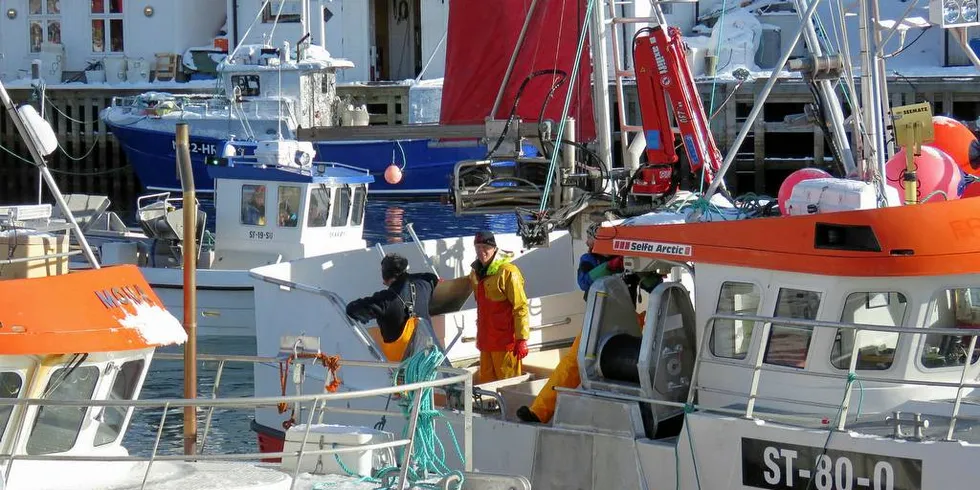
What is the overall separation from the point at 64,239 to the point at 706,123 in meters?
5.10

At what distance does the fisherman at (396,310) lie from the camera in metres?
10.4

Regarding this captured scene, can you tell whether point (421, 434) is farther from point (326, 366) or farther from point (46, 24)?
point (46, 24)

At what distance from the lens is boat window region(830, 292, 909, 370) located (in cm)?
823

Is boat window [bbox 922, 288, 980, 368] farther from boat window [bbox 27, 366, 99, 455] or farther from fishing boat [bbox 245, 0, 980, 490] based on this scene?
boat window [bbox 27, 366, 99, 455]

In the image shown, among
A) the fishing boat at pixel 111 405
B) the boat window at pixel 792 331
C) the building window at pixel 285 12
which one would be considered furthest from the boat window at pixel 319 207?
the building window at pixel 285 12

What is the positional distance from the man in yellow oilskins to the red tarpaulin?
242 cm

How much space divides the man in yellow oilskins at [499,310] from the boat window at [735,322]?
1911 mm

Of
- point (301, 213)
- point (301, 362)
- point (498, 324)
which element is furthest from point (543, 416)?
point (301, 213)

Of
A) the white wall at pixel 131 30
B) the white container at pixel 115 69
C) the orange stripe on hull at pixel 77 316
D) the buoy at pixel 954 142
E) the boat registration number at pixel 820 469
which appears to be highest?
the white wall at pixel 131 30

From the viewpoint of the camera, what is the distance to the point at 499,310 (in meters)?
10.3

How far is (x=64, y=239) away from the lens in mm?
8633

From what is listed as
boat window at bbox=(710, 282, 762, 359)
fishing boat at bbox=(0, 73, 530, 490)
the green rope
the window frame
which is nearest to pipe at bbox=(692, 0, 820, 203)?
boat window at bbox=(710, 282, 762, 359)

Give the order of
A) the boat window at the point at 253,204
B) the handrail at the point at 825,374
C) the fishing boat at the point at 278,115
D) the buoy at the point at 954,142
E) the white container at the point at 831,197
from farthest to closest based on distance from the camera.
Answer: the fishing boat at the point at 278,115, the boat window at the point at 253,204, the buoy at the point at 954,142, the white container at the point at 831,197, the handrail at the point at 825,374

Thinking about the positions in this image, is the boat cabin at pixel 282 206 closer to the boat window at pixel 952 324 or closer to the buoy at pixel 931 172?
the buoy at pixel 931 172
